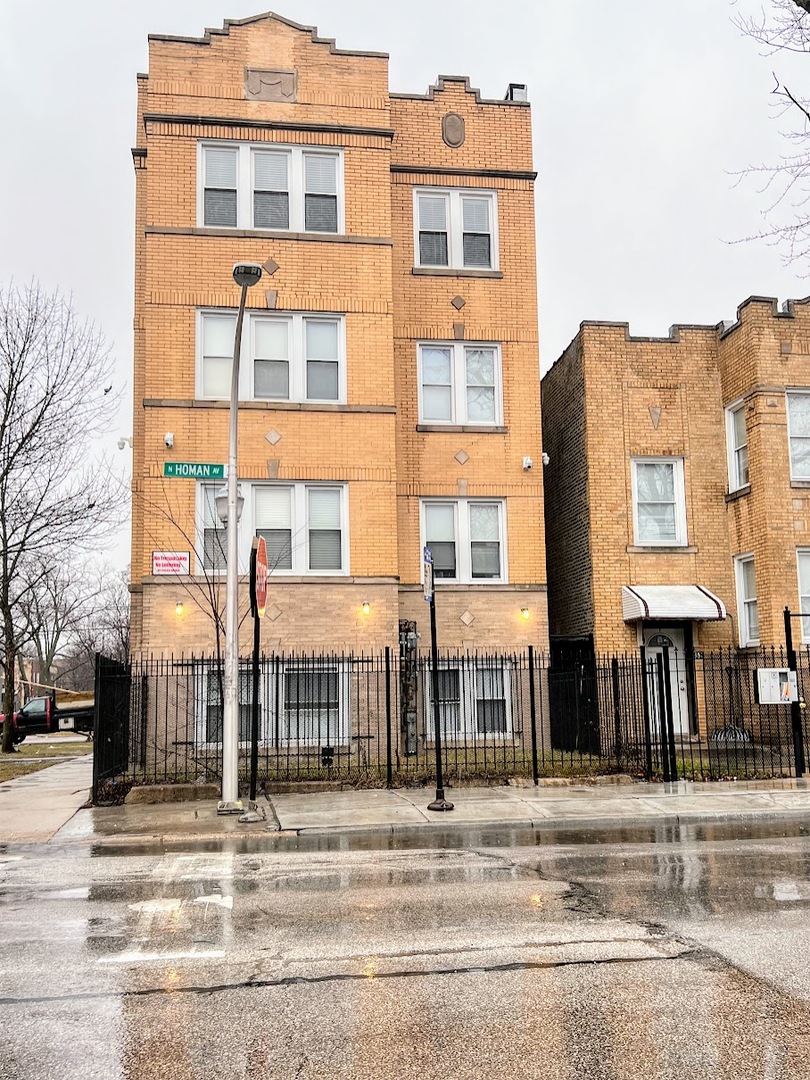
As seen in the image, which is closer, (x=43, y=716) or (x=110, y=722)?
(x=110, y=722)

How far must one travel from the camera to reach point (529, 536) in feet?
67.2

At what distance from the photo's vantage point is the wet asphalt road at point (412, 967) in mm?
4875

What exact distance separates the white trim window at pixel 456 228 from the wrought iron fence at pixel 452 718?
8.05 meters

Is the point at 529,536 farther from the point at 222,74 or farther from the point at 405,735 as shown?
the point at 222,74

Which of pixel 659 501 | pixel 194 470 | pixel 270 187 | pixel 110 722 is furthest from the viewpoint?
pixel 659 501

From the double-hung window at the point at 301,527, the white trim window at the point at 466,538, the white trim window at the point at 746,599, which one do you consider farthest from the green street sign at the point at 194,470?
the white trim window at the point at 746,599

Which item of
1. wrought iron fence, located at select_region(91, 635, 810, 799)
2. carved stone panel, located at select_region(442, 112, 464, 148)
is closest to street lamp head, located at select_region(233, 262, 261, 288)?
wrought iron fence, located at select_region(91, 635, 810, 799)

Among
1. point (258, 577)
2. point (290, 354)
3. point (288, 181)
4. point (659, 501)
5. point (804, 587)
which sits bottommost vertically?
point (258, 577)

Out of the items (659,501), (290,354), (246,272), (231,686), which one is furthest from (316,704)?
(246,272)

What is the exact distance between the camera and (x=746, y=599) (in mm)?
21141

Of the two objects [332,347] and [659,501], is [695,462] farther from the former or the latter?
[332,347]

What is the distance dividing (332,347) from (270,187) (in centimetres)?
329

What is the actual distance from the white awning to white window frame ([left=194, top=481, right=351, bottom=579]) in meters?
5.60

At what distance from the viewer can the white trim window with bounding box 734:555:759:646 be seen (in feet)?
68.7
